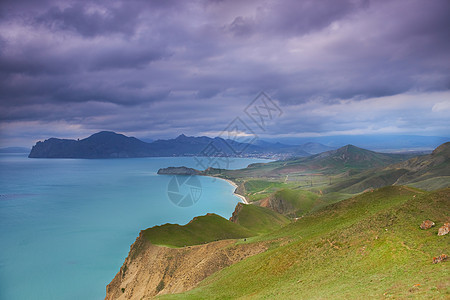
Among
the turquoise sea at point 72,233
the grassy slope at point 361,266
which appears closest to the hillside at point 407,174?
the turquoise sea at point 72,233

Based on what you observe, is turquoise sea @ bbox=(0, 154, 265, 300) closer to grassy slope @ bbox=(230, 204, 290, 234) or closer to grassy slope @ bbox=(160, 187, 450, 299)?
grassy slope @ bbox=(230, 204, 290, 234)

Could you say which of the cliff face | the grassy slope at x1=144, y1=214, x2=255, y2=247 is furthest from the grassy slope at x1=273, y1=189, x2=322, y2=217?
the cliff face

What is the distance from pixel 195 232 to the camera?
62.8 meters

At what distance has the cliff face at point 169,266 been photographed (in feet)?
134

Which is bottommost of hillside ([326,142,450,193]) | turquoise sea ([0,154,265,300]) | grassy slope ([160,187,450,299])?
turquoise sea ([0,154,265,300])

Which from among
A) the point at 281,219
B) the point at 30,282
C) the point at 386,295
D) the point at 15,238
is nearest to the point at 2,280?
the point at 30,282

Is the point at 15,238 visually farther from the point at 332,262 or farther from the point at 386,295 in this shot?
the point at 386,295

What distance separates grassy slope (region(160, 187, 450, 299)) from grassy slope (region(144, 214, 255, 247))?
20930mm

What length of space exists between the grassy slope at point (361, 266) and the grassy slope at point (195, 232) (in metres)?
20.9

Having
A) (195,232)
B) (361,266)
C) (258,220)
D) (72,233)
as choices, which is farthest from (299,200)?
(361,266)

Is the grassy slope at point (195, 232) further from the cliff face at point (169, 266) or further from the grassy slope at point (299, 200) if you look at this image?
the grassy slope at point (299, 200)

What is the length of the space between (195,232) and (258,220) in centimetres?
3499

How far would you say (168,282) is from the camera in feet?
144

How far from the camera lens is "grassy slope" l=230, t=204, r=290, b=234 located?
288ft
